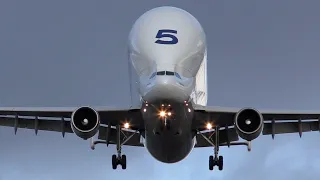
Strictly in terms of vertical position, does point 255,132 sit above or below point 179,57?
below

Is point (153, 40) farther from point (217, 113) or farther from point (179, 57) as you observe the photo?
point (217, 113)

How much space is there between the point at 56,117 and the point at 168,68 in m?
8.95

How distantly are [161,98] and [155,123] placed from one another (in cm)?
198

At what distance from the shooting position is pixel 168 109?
28.9 meters

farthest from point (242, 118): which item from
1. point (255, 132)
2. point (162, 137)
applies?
point (162, 137)

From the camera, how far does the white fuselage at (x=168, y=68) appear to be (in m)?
28.2

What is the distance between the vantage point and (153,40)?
29.0 metres

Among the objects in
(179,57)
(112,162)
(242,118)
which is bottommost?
(112,162)

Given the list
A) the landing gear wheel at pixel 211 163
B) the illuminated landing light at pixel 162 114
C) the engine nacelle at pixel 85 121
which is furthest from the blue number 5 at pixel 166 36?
the landing gear wheel at pixel 211 163

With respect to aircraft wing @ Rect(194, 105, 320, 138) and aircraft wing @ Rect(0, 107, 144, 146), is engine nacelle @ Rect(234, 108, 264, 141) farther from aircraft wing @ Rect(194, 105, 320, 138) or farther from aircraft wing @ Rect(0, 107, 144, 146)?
aircraft wing @ Rect(0, 107, 144, 146)

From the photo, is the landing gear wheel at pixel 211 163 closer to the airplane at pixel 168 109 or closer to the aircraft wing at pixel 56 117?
the airplane at pixel 168 109

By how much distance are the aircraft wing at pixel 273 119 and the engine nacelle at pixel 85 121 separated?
428 centimetres

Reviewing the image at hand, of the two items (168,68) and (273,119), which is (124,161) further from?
(168,68)

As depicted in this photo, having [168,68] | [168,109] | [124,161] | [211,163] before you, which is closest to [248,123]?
[168,109]
